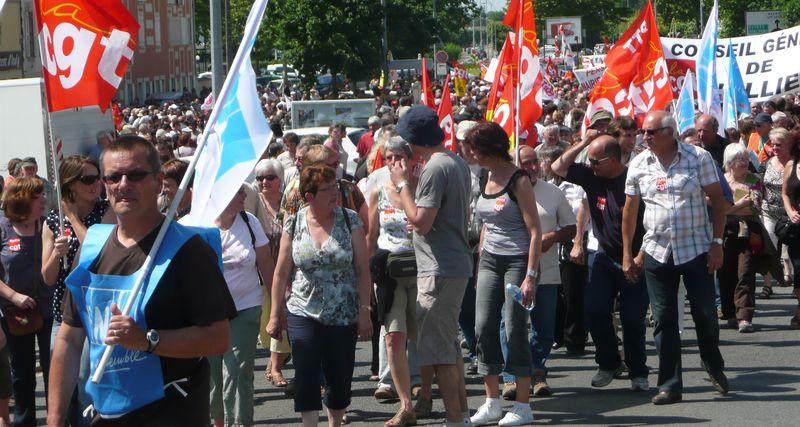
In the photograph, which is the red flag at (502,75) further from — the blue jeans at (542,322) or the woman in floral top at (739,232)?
the blue jeans at (542,322)

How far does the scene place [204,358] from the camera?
4.50 metres

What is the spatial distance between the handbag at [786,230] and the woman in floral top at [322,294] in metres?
5.23

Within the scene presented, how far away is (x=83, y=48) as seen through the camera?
630 cm

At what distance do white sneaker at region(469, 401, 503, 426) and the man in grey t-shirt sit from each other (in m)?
0.40

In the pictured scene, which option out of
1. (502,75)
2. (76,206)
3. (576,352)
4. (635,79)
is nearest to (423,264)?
(76,206)

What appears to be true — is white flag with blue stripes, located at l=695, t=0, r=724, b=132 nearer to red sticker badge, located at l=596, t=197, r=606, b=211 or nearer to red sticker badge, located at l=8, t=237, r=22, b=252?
red sticker badge, located at l=596, t=197, r=606, b=211

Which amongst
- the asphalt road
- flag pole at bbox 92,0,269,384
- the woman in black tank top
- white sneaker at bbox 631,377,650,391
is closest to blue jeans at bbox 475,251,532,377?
the asphalt road

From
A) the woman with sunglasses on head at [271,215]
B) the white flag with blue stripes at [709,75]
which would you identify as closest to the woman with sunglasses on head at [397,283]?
the woman with sunglasses on head at [271,215]

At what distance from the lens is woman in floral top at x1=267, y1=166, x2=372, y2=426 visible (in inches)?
274

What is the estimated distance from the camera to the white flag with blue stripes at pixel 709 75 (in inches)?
625

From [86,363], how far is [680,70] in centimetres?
1429

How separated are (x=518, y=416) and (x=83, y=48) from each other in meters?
3.33

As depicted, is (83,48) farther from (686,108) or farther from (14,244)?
(686,108)

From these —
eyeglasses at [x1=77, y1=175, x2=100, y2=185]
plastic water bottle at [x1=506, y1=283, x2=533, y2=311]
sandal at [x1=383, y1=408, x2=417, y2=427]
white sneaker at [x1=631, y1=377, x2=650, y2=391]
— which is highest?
eyeglasses at [x1=77, y1=175, x2=100, y2=185]
